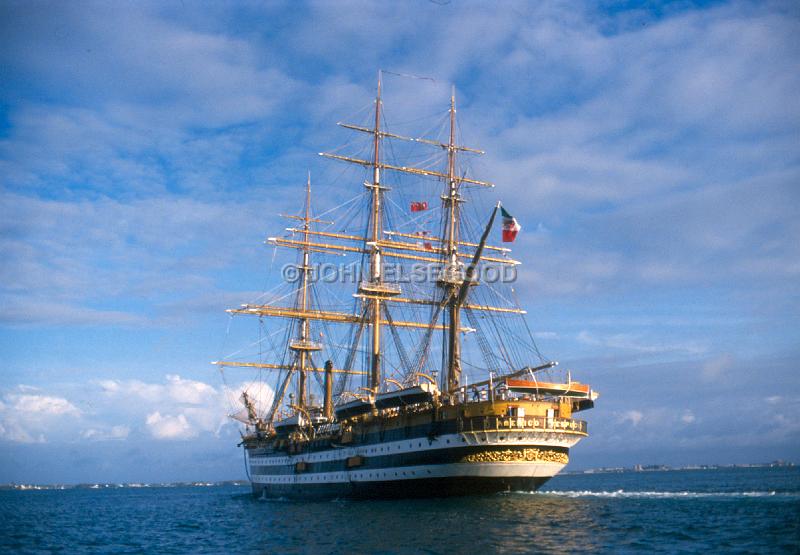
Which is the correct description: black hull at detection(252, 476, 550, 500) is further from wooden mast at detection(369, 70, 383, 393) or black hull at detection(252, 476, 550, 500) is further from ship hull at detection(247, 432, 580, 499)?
wooden mast at detection(369, 70, 383, 393)

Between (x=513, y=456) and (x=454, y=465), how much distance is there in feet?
12.5

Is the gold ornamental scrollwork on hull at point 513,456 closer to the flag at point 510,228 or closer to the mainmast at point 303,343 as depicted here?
the flag at point 510,228

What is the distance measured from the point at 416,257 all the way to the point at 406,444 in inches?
1075

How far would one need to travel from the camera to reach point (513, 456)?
46.8 m

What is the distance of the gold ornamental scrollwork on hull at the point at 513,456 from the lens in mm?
46375

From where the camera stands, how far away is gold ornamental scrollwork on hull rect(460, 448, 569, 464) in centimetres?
4638

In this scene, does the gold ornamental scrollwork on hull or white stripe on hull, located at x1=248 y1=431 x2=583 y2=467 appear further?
the gold ornamental scrollwork on hull

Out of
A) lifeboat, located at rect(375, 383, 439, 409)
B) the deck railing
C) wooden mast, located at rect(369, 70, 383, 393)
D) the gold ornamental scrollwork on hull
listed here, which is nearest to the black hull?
the gold ornamental scrollwork on hull

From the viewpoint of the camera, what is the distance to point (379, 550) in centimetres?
2941

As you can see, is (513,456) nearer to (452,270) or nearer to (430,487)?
(430,487)

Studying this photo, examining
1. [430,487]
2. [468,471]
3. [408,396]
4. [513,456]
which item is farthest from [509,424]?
[408,396]

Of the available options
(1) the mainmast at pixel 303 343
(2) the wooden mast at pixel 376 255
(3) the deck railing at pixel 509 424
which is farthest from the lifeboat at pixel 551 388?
(1) the mainmast at pixel 303 343

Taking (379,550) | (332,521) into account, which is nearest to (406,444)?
(332,521)

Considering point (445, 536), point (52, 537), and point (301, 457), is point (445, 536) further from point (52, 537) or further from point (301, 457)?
point (301, 457)
